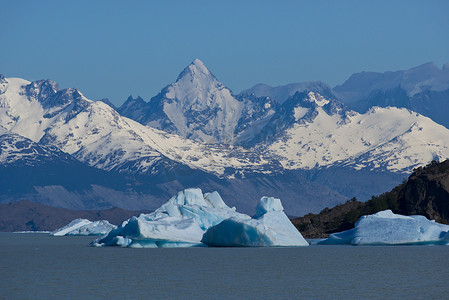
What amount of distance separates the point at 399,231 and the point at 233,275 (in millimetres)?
48488

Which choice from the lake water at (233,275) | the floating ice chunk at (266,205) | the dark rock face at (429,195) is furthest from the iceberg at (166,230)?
the dark rock face at (429,195)

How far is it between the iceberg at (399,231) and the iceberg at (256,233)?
34.0 feet

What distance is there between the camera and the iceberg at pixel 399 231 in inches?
4993

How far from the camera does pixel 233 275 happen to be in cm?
8625

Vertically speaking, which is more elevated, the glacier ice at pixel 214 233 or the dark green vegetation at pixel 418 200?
the glacier ice at pixel 214 233

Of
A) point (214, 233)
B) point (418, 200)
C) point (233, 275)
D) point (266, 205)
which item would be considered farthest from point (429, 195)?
point (233, 275)

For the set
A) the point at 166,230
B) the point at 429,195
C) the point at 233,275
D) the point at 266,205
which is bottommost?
the point at 429,195

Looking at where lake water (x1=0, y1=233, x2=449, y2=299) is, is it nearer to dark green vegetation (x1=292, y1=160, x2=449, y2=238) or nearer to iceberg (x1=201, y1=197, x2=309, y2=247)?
iceberg (x1=201, y1=197, x2=309, y2=247)

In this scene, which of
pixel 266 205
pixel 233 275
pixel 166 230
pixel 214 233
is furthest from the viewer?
pixel 266 205

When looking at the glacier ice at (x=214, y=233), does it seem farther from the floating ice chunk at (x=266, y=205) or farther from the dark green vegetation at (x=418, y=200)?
the dark green vegetation at (x=418, y=200)

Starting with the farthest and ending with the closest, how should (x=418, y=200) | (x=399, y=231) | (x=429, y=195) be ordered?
(x=418, y=200) < (x=429, y=195) < (x=399, y=231)

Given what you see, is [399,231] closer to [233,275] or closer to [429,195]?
[429,195]

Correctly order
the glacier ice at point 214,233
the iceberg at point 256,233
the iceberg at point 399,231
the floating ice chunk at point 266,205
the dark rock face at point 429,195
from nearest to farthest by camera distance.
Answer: the iceberg at point 256,233, the glacier ice at point 214,233, the iceberg at point 399,231, the floating ice chunk at point 266,205, the dark rock face at point 429,195

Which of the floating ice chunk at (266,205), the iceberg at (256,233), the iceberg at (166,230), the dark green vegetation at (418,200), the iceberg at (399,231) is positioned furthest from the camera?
Result: the dark green vegetation at (418,200)
